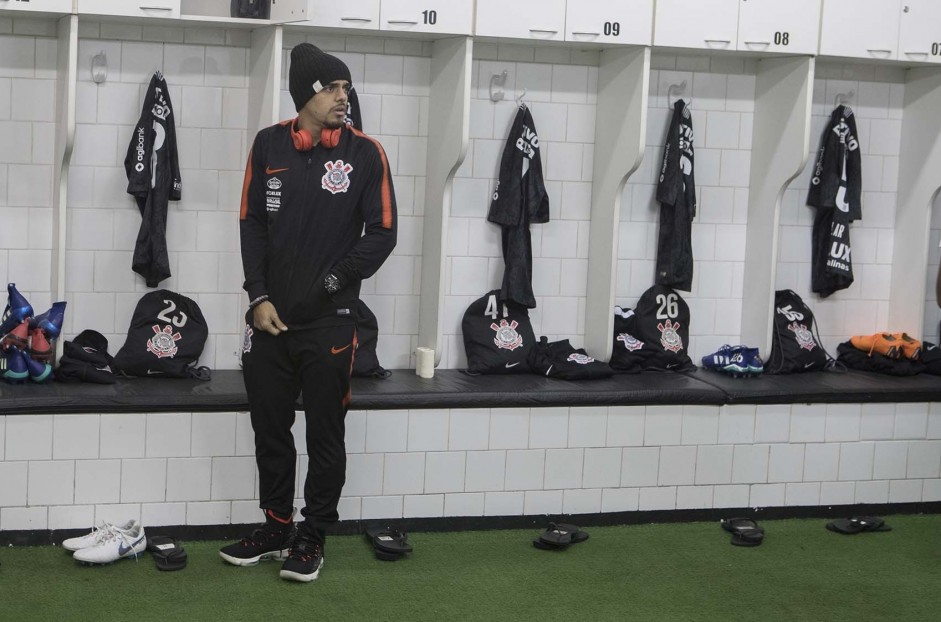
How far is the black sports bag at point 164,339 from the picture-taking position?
4.62m

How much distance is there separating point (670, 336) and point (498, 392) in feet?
3.40

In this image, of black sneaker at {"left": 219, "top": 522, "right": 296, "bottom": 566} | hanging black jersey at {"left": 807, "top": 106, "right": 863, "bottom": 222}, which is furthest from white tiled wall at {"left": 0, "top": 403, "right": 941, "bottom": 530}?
hanging black jersey at {"left": 807, "top": 106, "right": 863, "bottom": 222}

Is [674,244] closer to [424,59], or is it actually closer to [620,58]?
[620,58]

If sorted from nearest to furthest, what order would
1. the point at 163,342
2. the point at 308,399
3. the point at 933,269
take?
1. the point at 308,399
2. the point at 163,342
3. the point at 933,269

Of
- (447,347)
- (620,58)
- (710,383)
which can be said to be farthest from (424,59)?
(710,383)

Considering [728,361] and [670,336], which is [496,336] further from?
[728,361]

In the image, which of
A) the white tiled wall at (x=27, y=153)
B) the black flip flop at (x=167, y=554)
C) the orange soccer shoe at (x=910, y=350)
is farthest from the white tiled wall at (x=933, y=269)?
the white tiled wall at (x=27, y=153)

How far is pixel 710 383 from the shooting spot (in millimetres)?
5000

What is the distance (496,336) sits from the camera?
5121 mm

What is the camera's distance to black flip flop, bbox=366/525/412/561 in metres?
4.18

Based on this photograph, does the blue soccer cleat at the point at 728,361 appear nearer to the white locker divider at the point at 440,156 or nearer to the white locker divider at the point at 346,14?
the white locker divider at the point at 440,156

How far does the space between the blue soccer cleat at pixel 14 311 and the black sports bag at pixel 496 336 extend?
1697 millimetres

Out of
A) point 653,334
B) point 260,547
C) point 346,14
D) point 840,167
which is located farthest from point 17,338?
point 840,167

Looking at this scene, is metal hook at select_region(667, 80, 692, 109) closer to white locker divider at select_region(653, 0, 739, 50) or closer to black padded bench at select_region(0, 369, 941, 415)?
white locker divider at select_region(653, 0, 739, 50)
